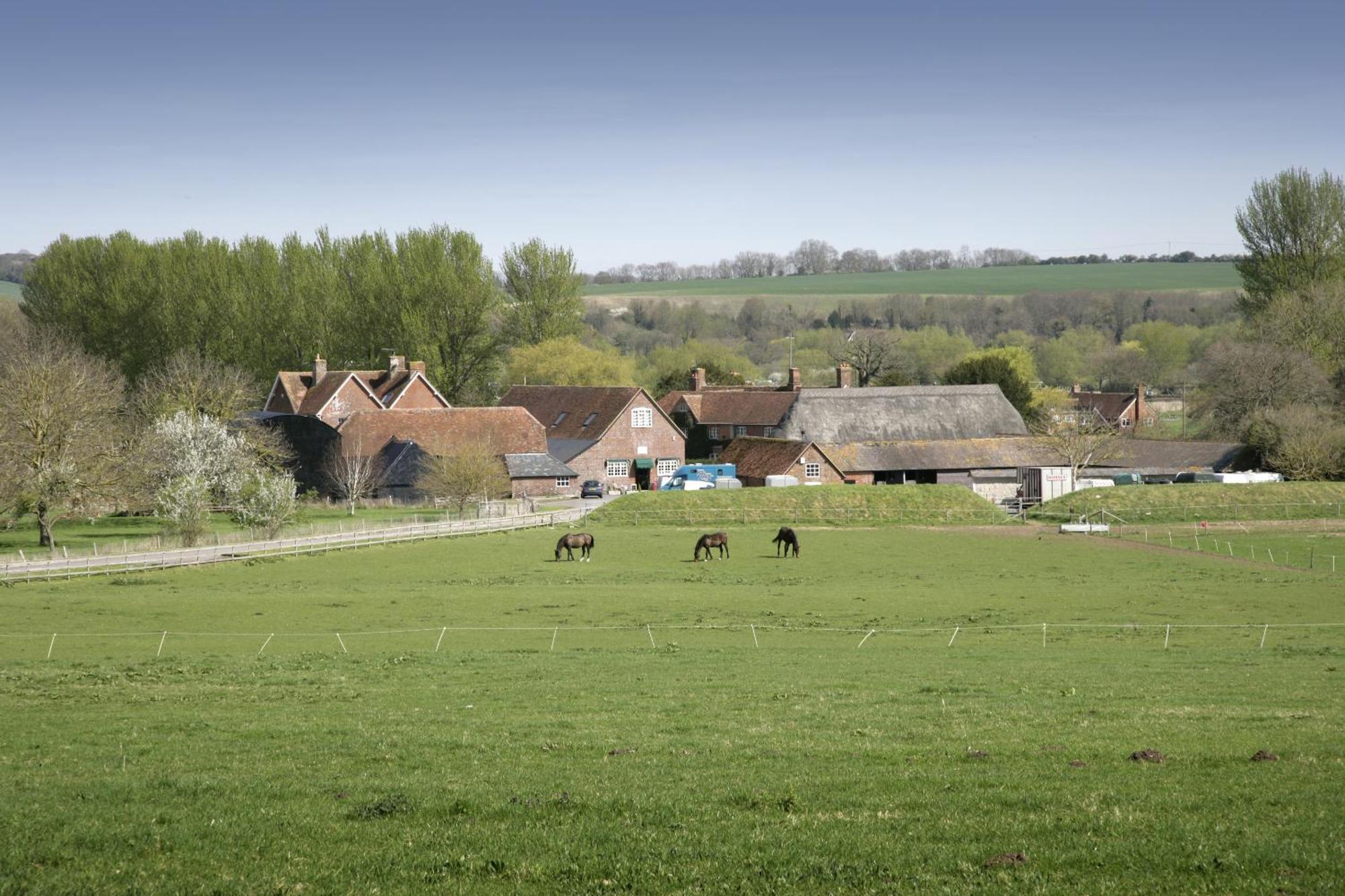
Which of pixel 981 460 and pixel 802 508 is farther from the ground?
pixel 802 508

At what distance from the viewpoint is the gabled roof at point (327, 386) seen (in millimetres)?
83500

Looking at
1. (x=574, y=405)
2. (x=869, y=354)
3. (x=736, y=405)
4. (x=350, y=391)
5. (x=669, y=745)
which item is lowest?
(x=736, y=405)

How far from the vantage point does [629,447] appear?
79.8m

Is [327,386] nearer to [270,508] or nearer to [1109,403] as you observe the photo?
[270,508]

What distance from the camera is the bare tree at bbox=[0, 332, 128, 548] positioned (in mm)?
49469

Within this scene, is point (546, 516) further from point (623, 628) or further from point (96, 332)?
point (96, 332)

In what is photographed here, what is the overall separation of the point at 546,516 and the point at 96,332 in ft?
173

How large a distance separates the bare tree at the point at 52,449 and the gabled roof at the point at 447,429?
18336mm

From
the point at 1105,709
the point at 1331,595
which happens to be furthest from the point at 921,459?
the point at 1105,709

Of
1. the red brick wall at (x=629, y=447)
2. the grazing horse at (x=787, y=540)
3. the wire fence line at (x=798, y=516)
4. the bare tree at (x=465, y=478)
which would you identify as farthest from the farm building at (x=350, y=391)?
the grazing horse at (x=787, y=540)

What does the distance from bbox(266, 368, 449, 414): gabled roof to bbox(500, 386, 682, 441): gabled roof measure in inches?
252

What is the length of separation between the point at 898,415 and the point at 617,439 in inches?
789

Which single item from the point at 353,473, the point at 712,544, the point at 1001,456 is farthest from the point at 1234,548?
the point at 353,473

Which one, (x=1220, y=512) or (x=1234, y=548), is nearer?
(x=1234, y=548)
